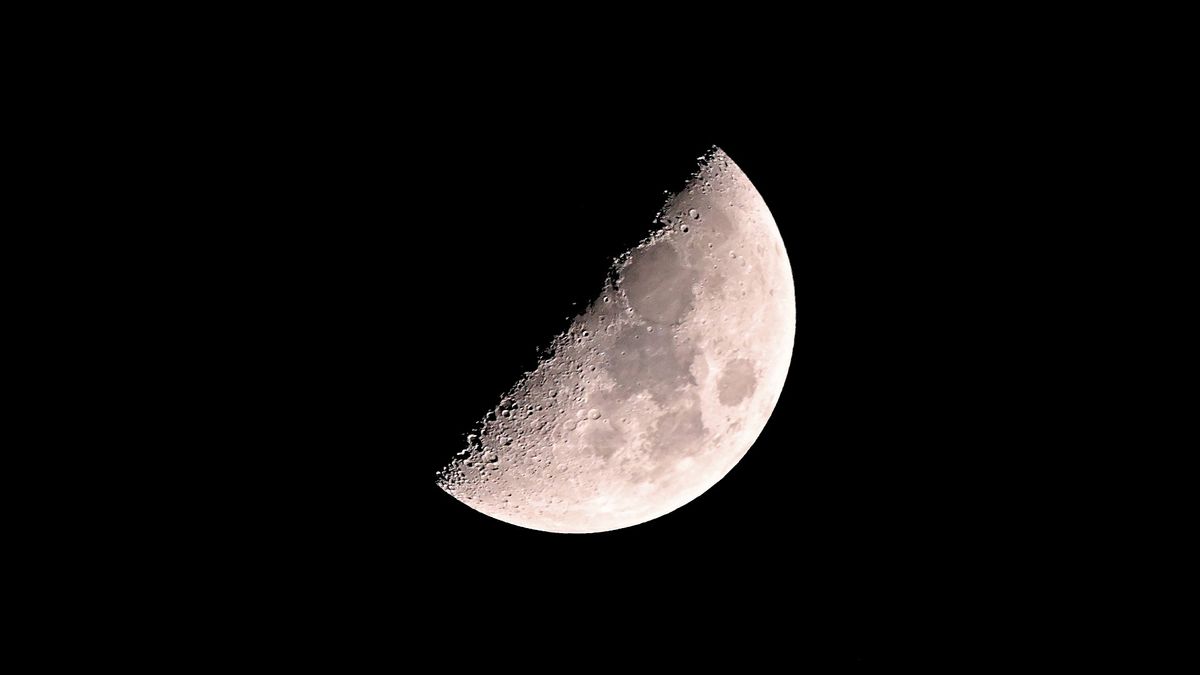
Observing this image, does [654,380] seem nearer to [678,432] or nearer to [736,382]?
[678,432]

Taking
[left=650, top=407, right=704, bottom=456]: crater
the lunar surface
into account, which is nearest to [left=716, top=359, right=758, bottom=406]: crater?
the lunar surface

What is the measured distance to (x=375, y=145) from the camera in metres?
3.13

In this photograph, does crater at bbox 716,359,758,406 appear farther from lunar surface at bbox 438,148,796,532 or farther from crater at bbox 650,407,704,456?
crater at bbox 650,407,704,456

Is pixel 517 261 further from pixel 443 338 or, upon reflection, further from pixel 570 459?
pixel 570 459

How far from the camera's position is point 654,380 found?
355 cm

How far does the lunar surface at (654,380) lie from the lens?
137 inches

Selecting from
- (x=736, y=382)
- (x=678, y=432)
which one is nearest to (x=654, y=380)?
(x=678, y=432)

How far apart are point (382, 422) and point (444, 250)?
0.91 metres

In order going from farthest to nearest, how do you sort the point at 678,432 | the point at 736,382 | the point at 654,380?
the point at 736,382 < the point at 678,432 < the point at 654,380

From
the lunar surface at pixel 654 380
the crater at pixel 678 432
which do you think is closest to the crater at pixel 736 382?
the lunar surface at pixel 654 380

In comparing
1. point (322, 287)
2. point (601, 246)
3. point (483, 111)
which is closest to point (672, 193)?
point (601, 246)

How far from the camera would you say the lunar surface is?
3486 millimetres

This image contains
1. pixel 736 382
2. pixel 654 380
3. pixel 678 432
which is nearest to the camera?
pixel 654 380

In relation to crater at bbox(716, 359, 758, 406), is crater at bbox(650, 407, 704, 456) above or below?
below
